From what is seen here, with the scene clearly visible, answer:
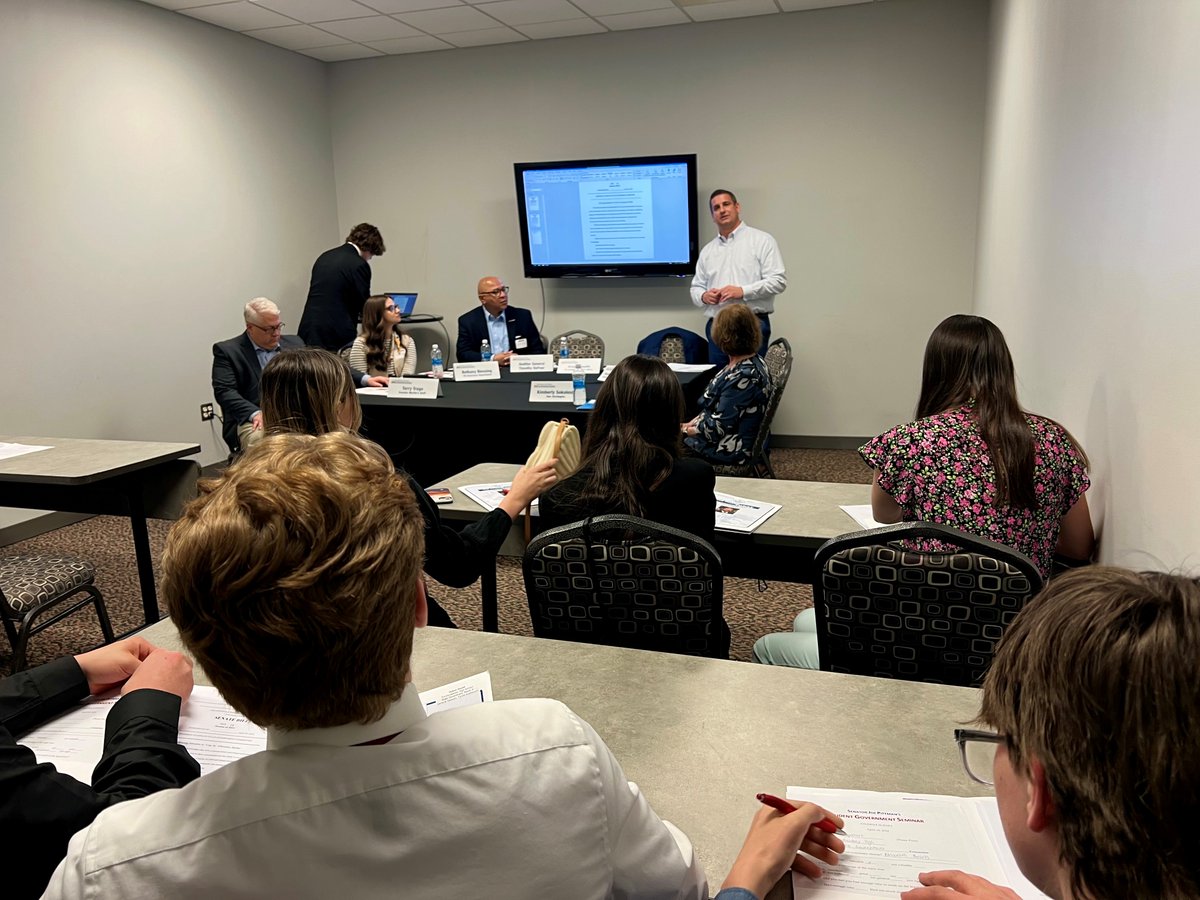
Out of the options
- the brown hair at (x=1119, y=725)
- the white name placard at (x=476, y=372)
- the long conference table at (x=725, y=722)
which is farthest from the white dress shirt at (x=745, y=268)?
the brown hair at (x=1119, y=725)

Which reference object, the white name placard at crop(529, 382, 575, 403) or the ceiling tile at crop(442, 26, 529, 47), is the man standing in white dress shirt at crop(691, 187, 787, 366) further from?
the ceiling tile at crop(442, 26, 529, 47)

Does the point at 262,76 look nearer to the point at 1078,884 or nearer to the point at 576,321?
the point at 576,321

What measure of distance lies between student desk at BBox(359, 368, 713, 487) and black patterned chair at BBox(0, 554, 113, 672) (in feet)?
5.88

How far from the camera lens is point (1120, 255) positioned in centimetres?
195

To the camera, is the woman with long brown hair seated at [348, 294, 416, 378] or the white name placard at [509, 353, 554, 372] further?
the woman with long brown hair seated at [348, 294, 416, 378]

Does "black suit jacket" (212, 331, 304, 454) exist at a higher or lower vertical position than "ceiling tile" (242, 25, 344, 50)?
lower

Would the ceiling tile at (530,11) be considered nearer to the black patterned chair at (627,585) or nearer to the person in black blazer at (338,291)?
the person in black blazer at (338,291)

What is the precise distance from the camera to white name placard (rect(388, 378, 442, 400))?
14.6 ft

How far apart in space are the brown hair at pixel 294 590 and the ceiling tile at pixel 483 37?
592cm

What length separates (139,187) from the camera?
17.1 feet

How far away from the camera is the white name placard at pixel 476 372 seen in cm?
493

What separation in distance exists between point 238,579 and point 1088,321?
233 centimetres

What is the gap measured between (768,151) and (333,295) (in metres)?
3.29

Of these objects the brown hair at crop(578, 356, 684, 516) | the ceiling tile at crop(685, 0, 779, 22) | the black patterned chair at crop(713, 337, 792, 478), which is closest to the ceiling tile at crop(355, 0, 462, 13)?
the ceiling tile at crop(685, 0, 779, 22)
